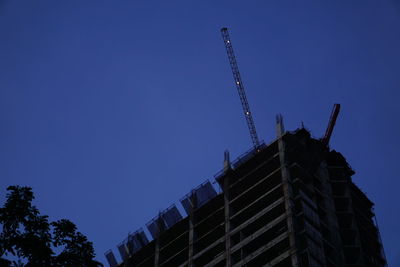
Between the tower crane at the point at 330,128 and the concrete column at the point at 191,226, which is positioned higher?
the tower crane at the point at 330,128

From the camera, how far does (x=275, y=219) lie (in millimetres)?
75812

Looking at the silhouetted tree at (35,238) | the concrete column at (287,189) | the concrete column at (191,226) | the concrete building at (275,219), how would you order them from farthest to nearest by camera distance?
the concrete column at (191,226) → the concrete building at (275,219) → the concrete column at (287,189) → the silhouetted tree at (35,238)

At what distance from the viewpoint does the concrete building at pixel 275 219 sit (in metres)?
73.8

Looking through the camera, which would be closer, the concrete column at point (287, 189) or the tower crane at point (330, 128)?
the concrete column at point (287, 189)

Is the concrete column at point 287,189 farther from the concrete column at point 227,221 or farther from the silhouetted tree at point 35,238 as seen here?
the silhouetted tree at point 35,238

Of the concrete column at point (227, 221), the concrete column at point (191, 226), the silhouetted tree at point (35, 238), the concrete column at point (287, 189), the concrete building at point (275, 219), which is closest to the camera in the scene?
the silhouetted tree at point (35, 238)

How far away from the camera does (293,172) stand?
83.5 metres

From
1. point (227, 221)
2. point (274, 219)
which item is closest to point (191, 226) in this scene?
point (227, 221)

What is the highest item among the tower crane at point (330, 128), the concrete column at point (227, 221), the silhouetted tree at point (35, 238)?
the tower crane at point (330, 128)

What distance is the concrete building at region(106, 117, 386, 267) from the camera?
7381cm

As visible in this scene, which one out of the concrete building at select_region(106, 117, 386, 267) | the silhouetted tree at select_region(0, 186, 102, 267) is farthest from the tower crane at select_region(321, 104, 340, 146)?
the silhouetted tree at select_region(0, 186, 102, 267)

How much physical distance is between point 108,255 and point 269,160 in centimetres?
4108

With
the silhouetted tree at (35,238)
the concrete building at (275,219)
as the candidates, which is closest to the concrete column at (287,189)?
the concrete building at (275,219)

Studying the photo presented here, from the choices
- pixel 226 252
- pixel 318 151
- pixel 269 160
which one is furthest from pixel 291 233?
pixel 318 151
